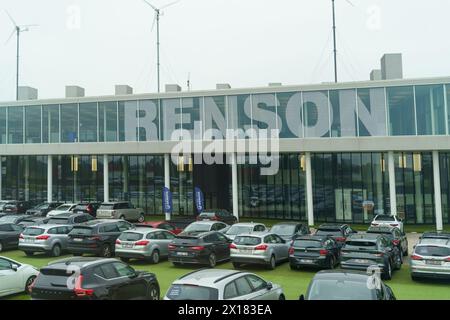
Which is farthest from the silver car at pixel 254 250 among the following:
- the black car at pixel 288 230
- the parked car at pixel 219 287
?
the parked car at pixel 219 287

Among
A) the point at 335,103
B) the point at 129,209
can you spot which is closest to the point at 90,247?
the point at 129,209

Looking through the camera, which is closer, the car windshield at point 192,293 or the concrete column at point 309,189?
the car windshield at point 192,293

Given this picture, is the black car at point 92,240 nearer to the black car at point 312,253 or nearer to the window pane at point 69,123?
the black car at point 312,253

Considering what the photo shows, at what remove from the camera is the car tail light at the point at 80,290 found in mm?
9695

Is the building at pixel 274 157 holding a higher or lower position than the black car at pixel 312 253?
higher

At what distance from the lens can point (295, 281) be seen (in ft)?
49.4

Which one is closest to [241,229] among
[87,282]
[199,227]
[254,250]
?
[199,227]

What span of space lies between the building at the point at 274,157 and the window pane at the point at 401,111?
0.07 m

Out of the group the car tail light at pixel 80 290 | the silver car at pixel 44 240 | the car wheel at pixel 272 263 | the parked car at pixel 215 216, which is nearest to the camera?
the car tail light at pixel 80 290

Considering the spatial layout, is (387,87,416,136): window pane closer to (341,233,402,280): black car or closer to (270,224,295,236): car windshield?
(270,224,295,236): car windshield

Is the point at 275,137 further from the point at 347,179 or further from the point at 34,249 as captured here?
the point at 34,249

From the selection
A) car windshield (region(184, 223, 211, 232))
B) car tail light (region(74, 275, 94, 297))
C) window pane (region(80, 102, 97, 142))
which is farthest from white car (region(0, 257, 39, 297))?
window pane (region(80, 102, 97, 142))

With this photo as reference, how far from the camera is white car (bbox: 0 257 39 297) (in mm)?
12531
